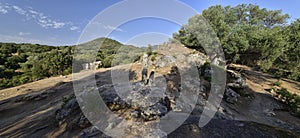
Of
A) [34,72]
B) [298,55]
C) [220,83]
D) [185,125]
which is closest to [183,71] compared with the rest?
[220,83]

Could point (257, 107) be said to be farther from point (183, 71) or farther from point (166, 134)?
point (166, 134)

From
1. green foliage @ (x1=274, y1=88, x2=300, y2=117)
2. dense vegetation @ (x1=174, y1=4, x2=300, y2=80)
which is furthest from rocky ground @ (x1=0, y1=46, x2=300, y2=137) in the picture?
dense vegetation @ (x1=174, y1=4, x2=300, y2=80)

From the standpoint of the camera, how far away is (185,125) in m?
4.77

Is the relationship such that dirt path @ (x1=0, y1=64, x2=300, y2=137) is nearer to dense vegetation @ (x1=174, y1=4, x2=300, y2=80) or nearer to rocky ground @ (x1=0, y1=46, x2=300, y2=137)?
rocky ground @ (x1=0, y1=46, x2=300, y2=137)

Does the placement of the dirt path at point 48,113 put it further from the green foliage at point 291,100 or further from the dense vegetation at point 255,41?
the dense vegetation at point 255,41

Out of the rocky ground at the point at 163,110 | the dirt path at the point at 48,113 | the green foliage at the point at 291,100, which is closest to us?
the rocky ground at the point at 163,110

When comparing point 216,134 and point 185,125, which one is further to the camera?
point 185,125

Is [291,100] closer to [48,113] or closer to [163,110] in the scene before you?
[163,110]

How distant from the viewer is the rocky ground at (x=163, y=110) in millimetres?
4723

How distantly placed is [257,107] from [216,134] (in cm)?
1057

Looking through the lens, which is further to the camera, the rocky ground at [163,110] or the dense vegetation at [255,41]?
the dense vegetation at [255,41]

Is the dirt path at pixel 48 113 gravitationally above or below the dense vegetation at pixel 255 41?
below

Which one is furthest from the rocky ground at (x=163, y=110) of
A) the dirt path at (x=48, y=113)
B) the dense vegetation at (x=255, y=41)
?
the dense vegetation at (x=255, y=41)

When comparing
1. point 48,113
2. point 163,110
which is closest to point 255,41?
point 163,110
